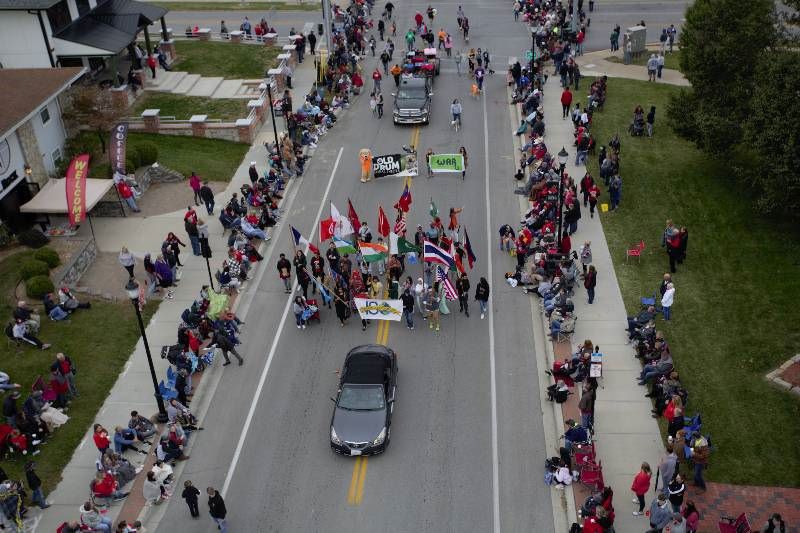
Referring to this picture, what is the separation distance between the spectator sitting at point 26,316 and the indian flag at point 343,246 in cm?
967

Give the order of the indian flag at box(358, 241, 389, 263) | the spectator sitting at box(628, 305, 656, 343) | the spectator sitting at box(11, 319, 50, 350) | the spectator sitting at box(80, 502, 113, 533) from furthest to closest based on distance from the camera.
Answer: the indian flag at box(358, 241, 389, 263) → the spectator sitting at box(11, 319, 50, 350) → the spectator sitting at box(628, 305, 656, 343) → the spectator sitting at box(80, 502, 113, 533)

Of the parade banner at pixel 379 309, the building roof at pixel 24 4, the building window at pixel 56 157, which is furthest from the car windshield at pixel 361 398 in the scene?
the building roof at pixel 24 4

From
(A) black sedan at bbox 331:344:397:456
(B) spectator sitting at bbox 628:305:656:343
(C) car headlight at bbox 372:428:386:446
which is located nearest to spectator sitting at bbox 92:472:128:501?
(A) black sedan at bbox 331:344:397:456

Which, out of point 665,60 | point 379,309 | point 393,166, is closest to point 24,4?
point 393,166

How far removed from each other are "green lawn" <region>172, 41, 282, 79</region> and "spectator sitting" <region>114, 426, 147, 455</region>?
31.0m

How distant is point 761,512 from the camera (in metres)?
19.5

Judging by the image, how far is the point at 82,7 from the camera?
147 feet

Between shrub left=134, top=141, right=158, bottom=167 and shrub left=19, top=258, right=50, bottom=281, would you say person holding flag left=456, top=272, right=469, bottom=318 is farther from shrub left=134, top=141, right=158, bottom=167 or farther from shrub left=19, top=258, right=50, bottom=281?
shrub left=134, top=141, right=158, bottom=167

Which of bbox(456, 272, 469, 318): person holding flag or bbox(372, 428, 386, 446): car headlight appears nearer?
bbox(372, 428, 386, 446): car headlight

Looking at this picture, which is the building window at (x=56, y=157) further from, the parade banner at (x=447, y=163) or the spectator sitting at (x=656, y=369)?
the spectator sitting at (x=656, y=369)

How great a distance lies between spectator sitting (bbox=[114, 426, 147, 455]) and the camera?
72.1ft

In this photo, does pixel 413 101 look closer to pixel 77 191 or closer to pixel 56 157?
pixel 56 157

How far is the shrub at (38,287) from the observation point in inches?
1115

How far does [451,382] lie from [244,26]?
3902cm
